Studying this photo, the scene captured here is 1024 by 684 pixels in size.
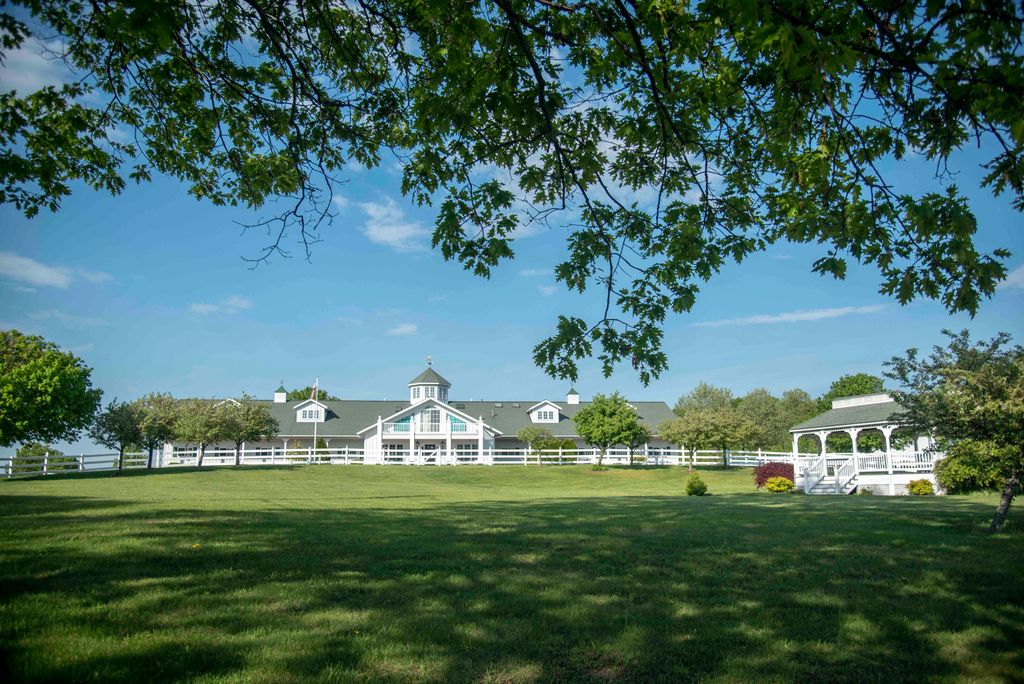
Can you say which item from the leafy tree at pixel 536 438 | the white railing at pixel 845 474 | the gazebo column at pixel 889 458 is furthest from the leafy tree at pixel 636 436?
the gazebo column at pixel 889 458

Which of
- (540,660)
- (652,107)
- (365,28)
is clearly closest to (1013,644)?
(540,660)

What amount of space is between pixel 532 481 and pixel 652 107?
35850 millimetres

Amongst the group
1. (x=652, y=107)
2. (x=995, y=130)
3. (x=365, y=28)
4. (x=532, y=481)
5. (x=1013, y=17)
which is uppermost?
(x=365, y=28)

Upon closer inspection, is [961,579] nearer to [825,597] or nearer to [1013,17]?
[825,597]

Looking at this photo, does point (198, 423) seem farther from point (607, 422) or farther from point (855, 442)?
point (855, 442)

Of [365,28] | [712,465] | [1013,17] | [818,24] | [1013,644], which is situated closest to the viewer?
[1013,17]

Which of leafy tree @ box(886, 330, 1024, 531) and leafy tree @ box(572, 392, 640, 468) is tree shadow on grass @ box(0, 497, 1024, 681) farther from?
leafy tree @ box(572, 392, 640, 468)

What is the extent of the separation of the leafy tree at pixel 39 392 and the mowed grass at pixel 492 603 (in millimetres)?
26448

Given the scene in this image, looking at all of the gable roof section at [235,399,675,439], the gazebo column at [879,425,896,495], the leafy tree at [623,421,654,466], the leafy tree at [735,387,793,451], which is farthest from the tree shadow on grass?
the leafy tree at [735,387,793,451]

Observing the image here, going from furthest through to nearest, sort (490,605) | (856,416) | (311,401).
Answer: (311,401) → (856,416) → (490,605)

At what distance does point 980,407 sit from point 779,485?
1929 centimetres

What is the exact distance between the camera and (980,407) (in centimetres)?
1203

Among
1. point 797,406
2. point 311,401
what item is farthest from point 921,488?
point 797,406

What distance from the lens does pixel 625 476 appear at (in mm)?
43719
